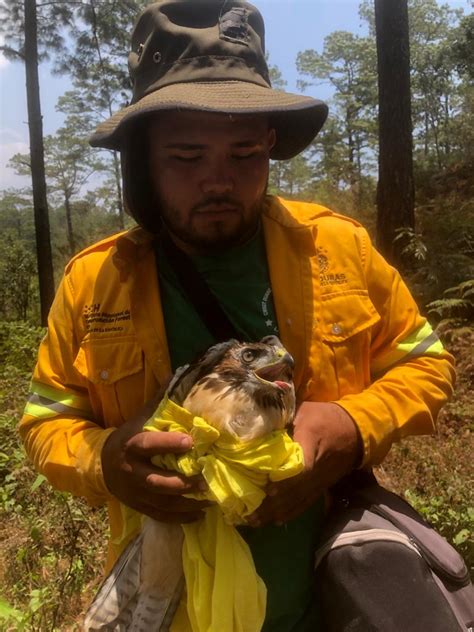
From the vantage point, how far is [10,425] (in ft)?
17.1

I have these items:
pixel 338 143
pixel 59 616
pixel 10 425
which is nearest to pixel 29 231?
pixel 338 143

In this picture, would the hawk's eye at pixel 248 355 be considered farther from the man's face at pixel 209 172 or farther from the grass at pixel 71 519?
the grass at pixel 71 519

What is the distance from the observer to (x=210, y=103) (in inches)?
57.2

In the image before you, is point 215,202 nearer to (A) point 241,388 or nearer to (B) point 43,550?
(A) point 241,388

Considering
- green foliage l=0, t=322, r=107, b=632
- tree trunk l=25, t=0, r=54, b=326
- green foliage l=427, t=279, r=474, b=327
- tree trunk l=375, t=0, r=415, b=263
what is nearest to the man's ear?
green foliage l=0, t=322, r=107, b=632

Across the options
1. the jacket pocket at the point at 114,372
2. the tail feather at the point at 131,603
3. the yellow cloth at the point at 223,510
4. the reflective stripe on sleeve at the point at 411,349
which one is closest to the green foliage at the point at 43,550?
the tail feather at the point at 131,603

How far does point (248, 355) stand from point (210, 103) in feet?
2.14

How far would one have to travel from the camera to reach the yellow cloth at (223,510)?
1.27m

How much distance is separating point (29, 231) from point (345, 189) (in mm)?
31677

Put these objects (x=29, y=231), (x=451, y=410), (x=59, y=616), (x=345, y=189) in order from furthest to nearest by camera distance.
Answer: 1. (x=29, y=231)
2. (x=345, y=189)
3. (x=451, y=410)
4. (x=59, y=616)

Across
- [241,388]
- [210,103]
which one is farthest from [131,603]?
[210,103]

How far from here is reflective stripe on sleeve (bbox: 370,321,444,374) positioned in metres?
1.69

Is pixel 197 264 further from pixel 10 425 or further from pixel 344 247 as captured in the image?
pixel 10 425

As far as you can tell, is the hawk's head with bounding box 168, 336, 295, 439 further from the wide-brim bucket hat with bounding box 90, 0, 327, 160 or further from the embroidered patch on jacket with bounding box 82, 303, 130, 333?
the wide-brim bucket hat with bounding box 90, 0, 327, 160
